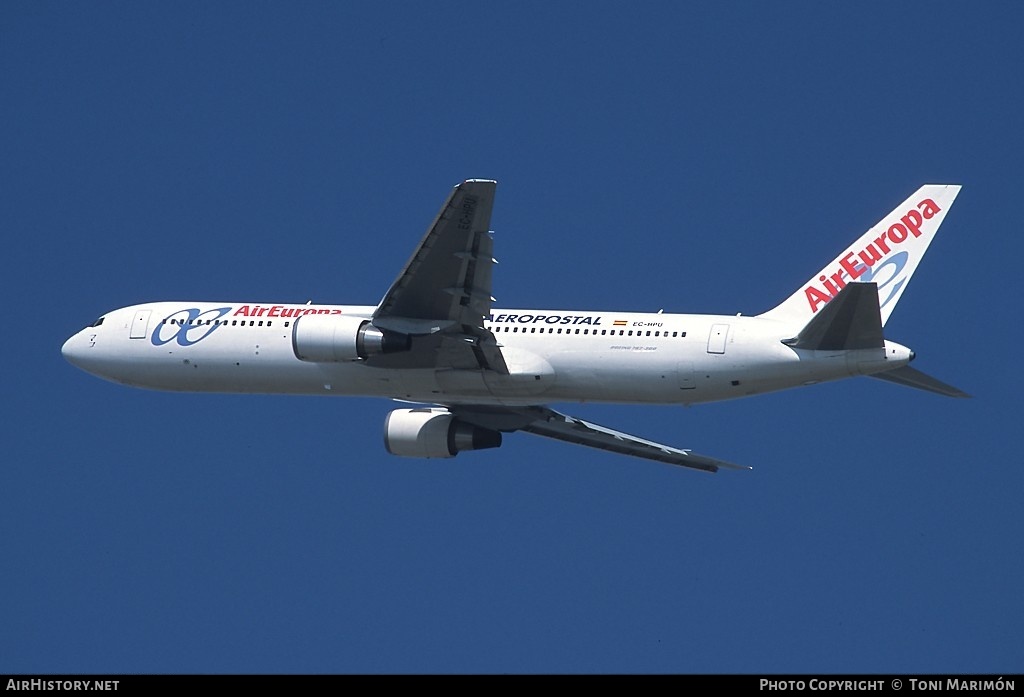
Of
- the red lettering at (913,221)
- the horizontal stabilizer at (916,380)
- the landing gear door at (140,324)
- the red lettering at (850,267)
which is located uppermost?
the red lettering at (913,221)

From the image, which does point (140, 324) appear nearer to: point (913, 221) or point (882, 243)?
point (882, 243)

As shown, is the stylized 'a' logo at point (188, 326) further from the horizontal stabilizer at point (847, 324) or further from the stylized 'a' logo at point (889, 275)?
the stylized 'a' logo at point (889, 275)

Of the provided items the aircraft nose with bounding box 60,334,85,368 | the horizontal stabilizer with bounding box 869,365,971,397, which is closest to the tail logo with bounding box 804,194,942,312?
the horizontal stabilizer with bounding box 869,365,971,397

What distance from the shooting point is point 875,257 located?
4719 cm

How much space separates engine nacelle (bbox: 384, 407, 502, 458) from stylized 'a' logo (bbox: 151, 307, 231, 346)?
650cm

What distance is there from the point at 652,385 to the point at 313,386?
976 cm

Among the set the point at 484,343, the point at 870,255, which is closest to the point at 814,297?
the point at 870,255

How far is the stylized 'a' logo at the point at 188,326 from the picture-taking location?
161ft

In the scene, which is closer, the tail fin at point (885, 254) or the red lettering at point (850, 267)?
the tail fin at point (885, 254)

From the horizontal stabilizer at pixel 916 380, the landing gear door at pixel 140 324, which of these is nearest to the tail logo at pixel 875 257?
the horizontal stabilizer at pixel 916 380

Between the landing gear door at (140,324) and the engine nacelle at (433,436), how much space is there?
25.8 ft

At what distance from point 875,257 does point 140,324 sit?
831 inches

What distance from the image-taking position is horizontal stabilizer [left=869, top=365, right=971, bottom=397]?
44.0 meters
